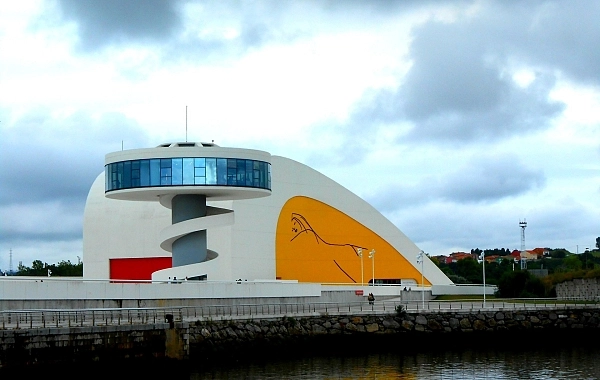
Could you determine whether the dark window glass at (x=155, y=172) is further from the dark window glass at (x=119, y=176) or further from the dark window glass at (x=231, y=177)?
the dark window glass at (x=231, y=177)

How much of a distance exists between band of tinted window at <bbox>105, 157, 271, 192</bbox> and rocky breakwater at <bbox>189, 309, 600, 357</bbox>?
11620 mm

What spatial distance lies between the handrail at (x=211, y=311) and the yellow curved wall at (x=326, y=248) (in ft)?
43.7

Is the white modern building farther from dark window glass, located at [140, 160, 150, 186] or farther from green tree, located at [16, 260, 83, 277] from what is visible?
green tree, located at [16, 260, 83, 277]

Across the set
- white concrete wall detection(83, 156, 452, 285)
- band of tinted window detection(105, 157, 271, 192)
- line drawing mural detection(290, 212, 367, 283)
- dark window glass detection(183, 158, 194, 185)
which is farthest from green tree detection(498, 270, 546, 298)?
dark window glass detection(183, 158, 194, 185)

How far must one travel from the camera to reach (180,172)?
170 ft

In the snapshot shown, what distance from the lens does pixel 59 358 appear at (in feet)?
110

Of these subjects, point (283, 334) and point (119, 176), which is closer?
point (283, 334)

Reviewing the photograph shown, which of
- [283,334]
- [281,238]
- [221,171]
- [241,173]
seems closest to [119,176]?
[221,171]

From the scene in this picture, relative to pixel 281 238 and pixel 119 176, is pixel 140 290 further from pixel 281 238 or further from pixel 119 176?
pixel 281 238

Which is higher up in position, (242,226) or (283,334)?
(242,226)

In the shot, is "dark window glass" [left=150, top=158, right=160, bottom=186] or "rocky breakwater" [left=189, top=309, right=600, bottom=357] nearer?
"rocky breakwater" [left=189, top=309, right=600, bottom=357]

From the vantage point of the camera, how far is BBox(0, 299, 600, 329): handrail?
3659 centimetres

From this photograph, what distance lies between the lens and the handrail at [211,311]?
36.6 meters

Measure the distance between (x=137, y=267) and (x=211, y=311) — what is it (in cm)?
2591
